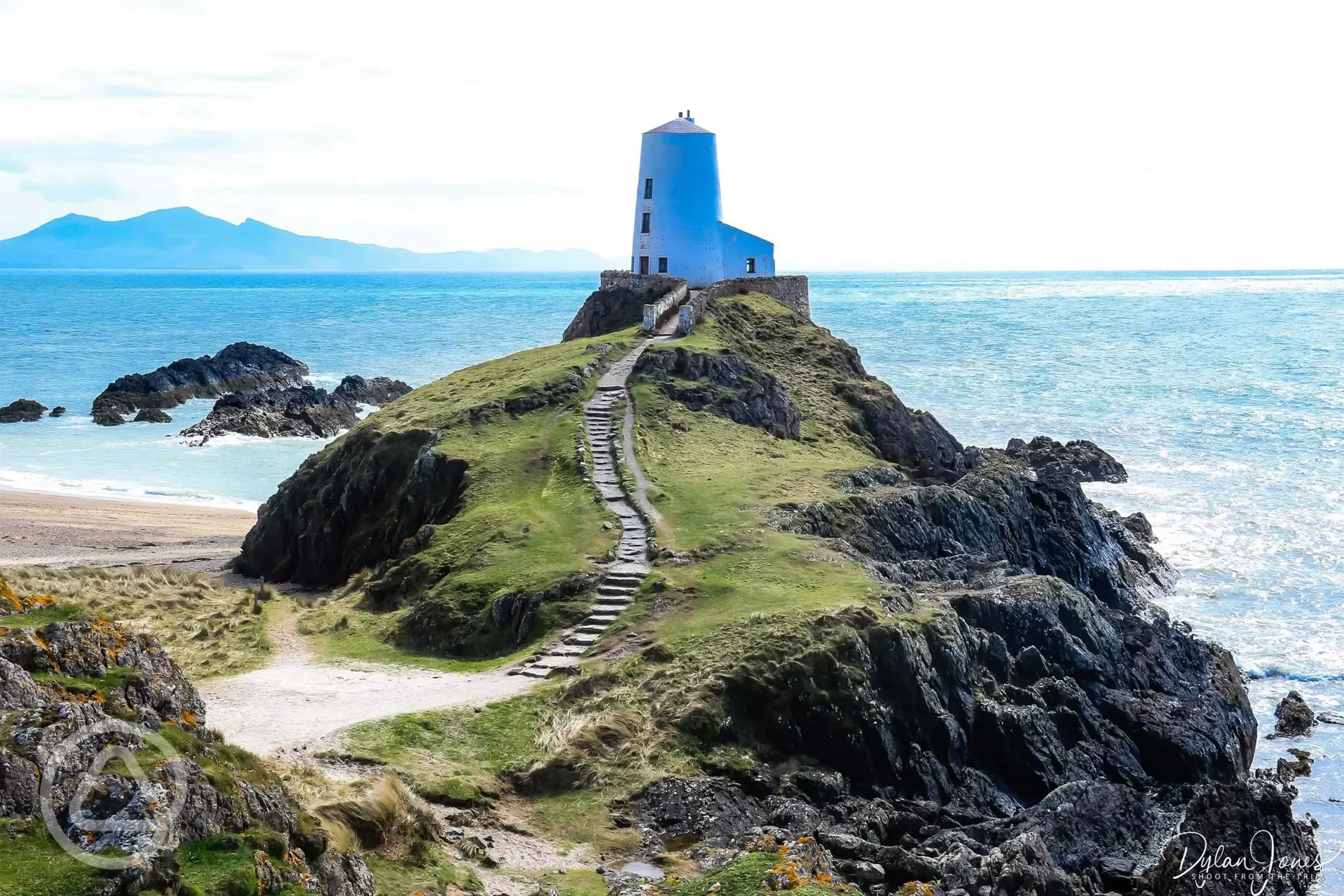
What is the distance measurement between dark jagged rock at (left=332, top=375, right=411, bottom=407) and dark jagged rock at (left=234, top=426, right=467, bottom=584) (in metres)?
47.4

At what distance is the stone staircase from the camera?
25.6 meters

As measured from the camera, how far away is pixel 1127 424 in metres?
77.5

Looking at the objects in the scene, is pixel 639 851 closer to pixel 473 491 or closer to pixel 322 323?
pixel 473 491

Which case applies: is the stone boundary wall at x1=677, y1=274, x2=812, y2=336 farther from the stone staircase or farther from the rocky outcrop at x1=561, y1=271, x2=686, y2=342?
the stone staircase

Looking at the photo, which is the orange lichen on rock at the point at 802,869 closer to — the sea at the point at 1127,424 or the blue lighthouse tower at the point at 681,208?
the sea at the point at 1127,424

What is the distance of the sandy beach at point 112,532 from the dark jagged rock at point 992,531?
65.2 ft

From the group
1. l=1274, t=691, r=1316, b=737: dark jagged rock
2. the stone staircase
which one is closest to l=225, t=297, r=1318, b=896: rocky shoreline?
l=1274, t=691, r=1316, b=737: dark jagged rock

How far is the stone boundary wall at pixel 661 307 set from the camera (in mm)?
50562

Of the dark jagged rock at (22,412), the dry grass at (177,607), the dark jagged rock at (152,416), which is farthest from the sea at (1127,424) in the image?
the dry grass at (177,607)

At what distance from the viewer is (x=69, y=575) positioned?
1324 inches

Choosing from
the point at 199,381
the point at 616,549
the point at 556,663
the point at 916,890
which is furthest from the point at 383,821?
the point at 199,381

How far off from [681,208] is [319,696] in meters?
38.0

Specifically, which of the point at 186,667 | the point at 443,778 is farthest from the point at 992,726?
the point at 186,667

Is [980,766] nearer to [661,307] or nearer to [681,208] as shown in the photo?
[661,307]
